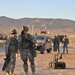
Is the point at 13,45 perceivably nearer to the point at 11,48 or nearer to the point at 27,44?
the point at 11,48

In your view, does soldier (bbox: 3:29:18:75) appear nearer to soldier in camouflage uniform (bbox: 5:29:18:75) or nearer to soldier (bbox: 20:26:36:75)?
soldier in camouflage uniform (bbox: 5:29:18:75)

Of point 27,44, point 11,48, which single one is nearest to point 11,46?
point 11,48

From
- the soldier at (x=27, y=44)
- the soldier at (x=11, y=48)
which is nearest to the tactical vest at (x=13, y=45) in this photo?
the soldier at (x=11, y=48)

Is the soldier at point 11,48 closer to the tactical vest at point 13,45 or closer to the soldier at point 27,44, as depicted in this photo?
the tactical vest at point 13,45

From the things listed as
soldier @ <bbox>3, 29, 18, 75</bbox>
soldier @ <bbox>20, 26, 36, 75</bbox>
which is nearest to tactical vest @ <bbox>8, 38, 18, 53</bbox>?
soldier @ <bbox>3, 29, 18, 75</bbox>

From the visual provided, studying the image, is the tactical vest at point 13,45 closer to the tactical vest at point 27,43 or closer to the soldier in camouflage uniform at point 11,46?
the soldier in camouflage uniform at point 11,46

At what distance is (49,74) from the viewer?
46.1ft

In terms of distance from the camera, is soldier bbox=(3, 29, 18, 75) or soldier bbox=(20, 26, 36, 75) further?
soldier bbox=(3, 29, 18, 75)

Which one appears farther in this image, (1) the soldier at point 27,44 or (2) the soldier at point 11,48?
(2) the soldier at point 11,48

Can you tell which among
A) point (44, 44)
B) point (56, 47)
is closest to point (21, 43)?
point (56, 47)

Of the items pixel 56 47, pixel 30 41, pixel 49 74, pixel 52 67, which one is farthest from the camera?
pixel 56 47

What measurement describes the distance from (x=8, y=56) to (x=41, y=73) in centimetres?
211

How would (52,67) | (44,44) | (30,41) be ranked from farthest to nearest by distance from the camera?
(44,44) < (52,67) < (30,41)

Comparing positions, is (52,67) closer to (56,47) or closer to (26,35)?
(26,35)
